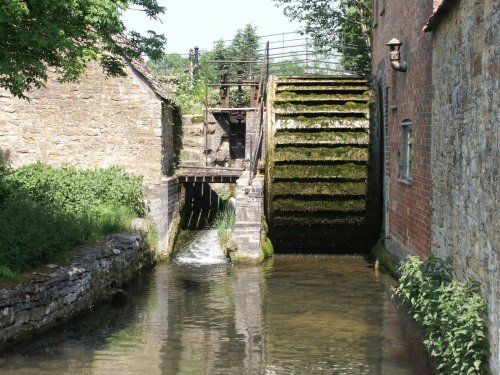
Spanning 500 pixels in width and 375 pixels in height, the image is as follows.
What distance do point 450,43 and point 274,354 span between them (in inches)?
144

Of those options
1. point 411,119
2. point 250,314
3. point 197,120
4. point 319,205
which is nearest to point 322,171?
point 319,205

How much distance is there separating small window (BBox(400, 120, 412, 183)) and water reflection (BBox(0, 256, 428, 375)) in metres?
1.72

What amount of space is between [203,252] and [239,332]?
5.94 m

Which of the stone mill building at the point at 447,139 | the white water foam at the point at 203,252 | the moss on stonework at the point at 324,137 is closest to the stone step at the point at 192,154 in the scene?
the white water foam at the point at 203,252

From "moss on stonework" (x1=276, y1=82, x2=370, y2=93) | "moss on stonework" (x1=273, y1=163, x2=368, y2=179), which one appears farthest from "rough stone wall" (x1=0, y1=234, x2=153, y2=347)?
"moss on stonework" (x1=276, y1=82, x2=370, y2=93)

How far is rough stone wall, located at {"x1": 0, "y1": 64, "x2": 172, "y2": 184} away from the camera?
14578 millimetres

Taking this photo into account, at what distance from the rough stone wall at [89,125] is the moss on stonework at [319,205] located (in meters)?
2.80

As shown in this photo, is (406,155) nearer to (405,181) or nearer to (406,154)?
(406,154)

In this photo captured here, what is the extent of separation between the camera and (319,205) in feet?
44.3

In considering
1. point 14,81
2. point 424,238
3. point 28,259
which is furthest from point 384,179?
point 14,81

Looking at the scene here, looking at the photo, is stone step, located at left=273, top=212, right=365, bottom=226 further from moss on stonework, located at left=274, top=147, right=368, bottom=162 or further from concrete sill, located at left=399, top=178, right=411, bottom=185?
concrete sill, located at left=399, top=178, right=411, bottom=185

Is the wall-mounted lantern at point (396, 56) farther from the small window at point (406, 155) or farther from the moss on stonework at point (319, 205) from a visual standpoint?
the moss on stonework at point (319, 205)

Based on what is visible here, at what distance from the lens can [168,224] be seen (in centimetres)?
1492

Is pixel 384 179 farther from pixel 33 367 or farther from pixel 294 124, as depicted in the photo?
pixel 33 367
